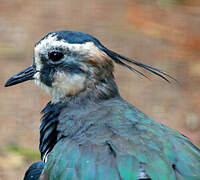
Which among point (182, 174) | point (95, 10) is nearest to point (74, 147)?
point (182, 174)

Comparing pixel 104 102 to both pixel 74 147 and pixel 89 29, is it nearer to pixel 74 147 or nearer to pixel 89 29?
pixel 74 147

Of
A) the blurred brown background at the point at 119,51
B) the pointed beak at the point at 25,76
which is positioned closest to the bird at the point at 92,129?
the pointed beak at the point at 25,76

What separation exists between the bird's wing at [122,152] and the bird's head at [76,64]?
291mm

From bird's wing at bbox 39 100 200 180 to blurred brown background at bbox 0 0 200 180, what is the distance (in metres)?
2.33

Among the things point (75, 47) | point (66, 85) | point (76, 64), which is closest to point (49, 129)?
point (66, 85)

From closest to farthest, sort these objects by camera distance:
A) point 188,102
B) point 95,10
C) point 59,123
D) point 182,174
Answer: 1. point 182,174
2. point 59,123
3. point 188,102
4. point 95,10

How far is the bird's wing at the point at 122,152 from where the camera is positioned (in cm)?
300

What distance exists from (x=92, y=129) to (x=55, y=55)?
28.0 inches

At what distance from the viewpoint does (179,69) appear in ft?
24.6

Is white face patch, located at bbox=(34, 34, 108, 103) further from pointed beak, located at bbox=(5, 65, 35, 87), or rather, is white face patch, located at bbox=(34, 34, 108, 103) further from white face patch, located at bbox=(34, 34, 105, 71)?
pointed beak, located at bbox=(5, 65, 35, 87)

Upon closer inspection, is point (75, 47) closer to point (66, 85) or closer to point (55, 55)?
point (55, 55)

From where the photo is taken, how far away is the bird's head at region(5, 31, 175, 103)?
370 cm

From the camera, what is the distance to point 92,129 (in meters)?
3.35

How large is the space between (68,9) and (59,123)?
5.82 meters
